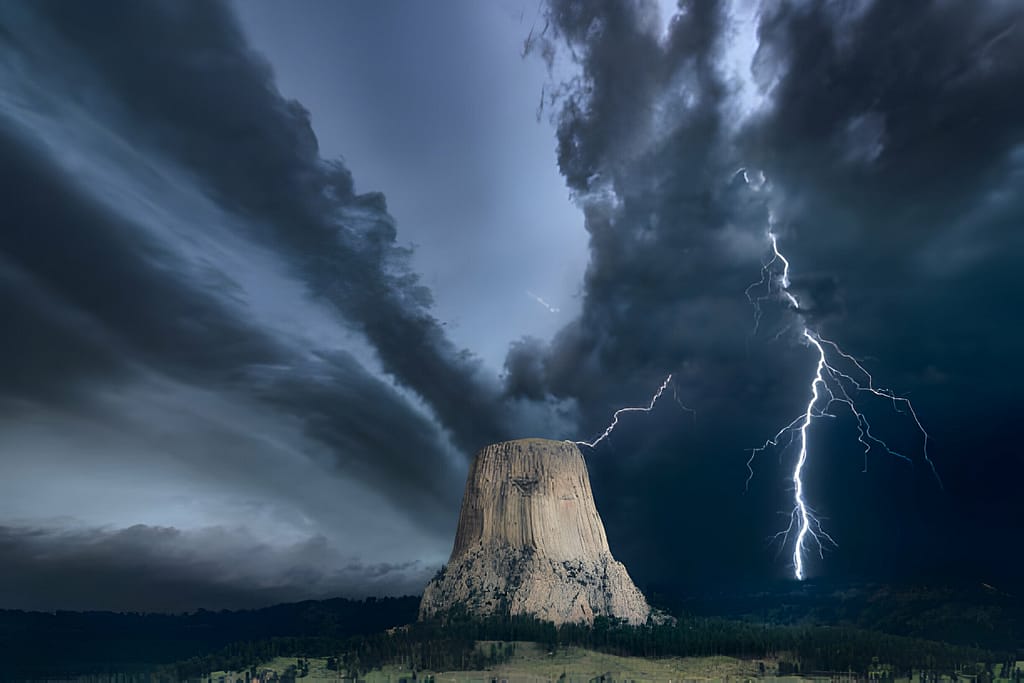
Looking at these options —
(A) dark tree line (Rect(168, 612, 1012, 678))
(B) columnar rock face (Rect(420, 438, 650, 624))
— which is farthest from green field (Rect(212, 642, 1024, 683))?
(B) columnar rock face (Rect(420, 438, 650, 624))

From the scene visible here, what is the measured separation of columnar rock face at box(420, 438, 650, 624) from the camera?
8094cm

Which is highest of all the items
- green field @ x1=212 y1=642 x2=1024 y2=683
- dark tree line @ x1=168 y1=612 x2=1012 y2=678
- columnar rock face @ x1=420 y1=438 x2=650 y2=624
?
columnar rock face @ x1=420 y1=438 x2=650 y2=624

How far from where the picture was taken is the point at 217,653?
82.2 metres

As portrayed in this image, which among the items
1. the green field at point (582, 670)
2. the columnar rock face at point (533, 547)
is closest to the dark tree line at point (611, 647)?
the green field at point (582, 670)

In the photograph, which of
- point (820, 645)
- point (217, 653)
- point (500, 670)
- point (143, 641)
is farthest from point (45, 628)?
point (820, 645)

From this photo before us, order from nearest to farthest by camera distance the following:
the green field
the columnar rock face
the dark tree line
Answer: the green field < the dark tree line < the columnar rock face

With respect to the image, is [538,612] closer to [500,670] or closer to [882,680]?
[500,670]

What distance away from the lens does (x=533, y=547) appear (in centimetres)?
8388

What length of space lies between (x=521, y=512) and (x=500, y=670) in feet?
68.6

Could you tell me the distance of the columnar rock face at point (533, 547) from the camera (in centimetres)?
8094

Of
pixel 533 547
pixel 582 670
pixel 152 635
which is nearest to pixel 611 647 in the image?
pixel 582 670

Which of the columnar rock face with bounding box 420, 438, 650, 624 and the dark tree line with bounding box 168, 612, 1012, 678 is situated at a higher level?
the columnar rock face with bounding box 420, 438, 650, 624

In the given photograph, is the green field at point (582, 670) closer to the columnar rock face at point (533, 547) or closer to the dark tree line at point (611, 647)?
the dark tree line at point (611, 647)

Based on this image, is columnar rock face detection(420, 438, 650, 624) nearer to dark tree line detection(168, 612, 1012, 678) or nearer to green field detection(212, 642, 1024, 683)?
dark tree line detection(168, 612, 1012, 678)
